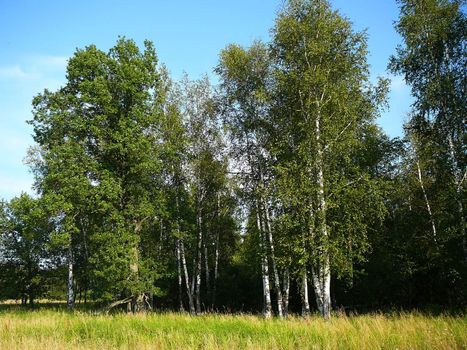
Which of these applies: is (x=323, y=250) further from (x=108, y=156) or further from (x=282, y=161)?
(x=108, y=156)

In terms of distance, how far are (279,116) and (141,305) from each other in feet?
40.3

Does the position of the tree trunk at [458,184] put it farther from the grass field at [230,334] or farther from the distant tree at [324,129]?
the grass field at [230,334]

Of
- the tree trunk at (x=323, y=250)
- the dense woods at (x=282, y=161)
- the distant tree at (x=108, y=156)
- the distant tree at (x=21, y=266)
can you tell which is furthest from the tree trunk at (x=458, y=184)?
the distant tree at (x=21, y=266)

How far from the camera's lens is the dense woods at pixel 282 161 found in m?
15.4

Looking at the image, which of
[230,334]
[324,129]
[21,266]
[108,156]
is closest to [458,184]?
[324,129]

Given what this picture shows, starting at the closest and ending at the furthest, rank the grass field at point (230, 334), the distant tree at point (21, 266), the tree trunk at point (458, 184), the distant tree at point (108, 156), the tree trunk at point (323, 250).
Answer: the grass field at point (230, 334), the tree trunk at point (323, 250), the tree trunk at point (458, 184), the distant tree at point (108, 156), the distant tree at point (21, 266)

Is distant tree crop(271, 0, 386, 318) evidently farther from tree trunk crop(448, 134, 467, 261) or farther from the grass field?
the grass field

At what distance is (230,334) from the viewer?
9273 millimetres

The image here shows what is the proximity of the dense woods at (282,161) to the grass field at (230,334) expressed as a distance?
4.66 metres

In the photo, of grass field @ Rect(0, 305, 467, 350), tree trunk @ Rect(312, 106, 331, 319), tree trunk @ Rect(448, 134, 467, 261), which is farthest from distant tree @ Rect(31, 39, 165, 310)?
tree trunk @ Rect(448, 134, 467, 261)

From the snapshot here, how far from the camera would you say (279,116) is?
61.0 ft

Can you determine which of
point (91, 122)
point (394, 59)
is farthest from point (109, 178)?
point (394, 59)

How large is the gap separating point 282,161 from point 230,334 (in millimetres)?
9502

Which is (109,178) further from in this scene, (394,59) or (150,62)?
(394,59)
